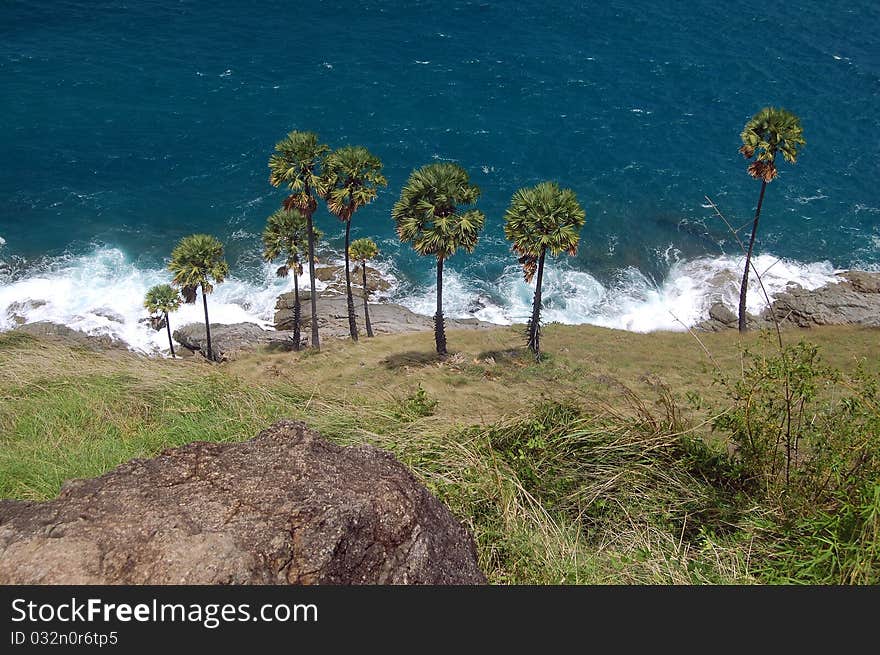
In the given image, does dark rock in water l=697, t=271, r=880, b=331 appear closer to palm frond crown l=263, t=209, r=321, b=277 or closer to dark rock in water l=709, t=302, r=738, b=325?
dark rock in water l=709, t=302, r=738, b=325

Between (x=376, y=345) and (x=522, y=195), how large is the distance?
1741cm

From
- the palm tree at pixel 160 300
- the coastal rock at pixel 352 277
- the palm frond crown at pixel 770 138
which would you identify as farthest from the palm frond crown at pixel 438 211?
the coastal rock at pixel 352 277

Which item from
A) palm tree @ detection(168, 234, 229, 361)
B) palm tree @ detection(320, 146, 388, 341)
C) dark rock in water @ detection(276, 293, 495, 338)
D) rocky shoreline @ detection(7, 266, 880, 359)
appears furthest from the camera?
dark rock in water @ detection(276, 293, 495, 338)

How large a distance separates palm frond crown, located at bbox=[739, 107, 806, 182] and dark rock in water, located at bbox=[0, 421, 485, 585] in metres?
49.3

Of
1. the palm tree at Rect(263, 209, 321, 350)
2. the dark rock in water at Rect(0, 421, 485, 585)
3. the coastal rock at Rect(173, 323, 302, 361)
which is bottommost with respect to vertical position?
the coastal rock at Rect(173, 323, 302, 361)

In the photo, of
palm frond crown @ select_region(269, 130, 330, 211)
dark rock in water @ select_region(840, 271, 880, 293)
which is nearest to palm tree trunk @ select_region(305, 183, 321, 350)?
palm frond crown @ select_region(269, 130, 330, 211)

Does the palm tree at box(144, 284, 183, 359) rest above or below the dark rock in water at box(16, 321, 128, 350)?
above

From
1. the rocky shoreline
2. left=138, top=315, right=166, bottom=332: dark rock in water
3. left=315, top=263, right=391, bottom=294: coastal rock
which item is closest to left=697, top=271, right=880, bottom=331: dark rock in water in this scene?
the rocky shoreline

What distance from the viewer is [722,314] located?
213ft

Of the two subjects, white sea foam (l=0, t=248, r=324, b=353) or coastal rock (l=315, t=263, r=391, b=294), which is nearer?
white sea foam (l=0, t=248, r=324, b=353)

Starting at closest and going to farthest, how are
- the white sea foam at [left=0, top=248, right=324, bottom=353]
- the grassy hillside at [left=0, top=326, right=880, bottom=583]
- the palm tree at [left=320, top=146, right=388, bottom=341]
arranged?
the grassy hillside at [left=0, top=326, right=880, bottom=583], the palm tree at [left=320, top=146, right=388, bottom=341], the white sea foam at [left=0, top=248, right=324, bottom=353]

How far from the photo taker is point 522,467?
13203 mm

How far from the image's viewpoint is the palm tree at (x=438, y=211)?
45938 mm

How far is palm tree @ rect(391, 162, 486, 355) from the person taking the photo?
151 ft
